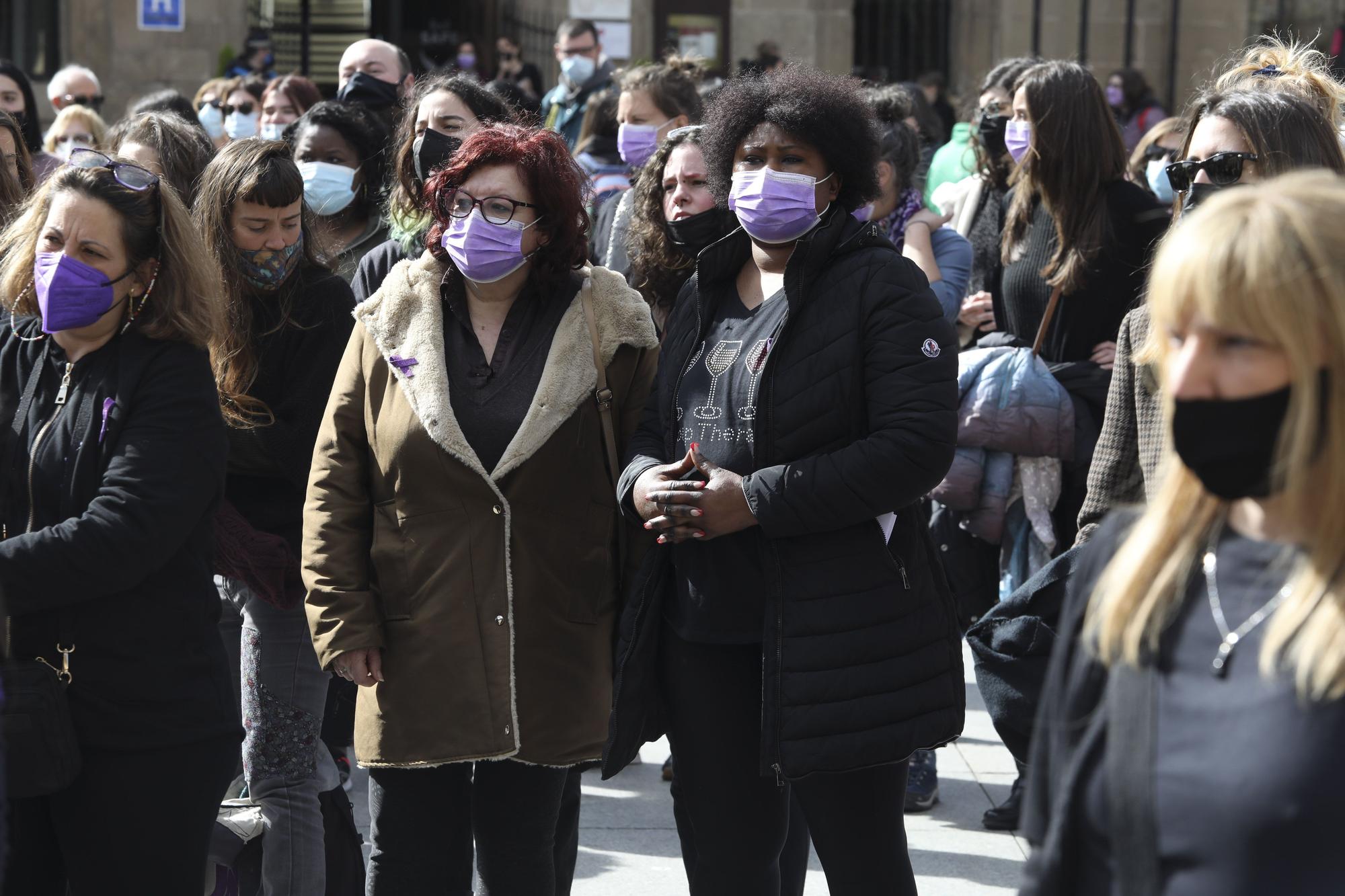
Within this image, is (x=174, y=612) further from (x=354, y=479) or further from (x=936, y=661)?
(x=936, y=661)

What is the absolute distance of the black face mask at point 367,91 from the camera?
6395 millimetres

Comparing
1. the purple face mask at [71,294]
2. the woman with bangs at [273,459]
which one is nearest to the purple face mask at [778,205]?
the woman with bangs at [273,459]

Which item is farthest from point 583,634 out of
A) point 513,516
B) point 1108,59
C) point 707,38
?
point 1108,59

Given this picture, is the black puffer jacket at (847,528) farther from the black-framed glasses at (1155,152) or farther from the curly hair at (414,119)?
the black-framed glasses at (1155,152)

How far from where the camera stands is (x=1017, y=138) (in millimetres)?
5070

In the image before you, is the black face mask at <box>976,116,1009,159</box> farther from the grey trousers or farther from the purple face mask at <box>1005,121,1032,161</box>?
the grey trousers

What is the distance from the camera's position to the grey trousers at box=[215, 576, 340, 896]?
3.67 metres

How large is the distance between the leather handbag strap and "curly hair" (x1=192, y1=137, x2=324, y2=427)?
2.05 metres

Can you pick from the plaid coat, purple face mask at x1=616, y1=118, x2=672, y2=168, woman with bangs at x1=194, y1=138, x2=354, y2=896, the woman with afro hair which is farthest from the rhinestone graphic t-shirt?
purple face mask at x1=616, y1=118, x2=672, y2=168

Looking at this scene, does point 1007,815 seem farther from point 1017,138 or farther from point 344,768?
point 1017,138

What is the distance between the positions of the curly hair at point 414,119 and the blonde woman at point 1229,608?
2940 mm

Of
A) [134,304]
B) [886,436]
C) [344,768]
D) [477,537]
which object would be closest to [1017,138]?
[886,436]

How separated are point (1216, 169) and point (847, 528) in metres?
1.14

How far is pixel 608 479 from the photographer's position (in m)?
3.39
